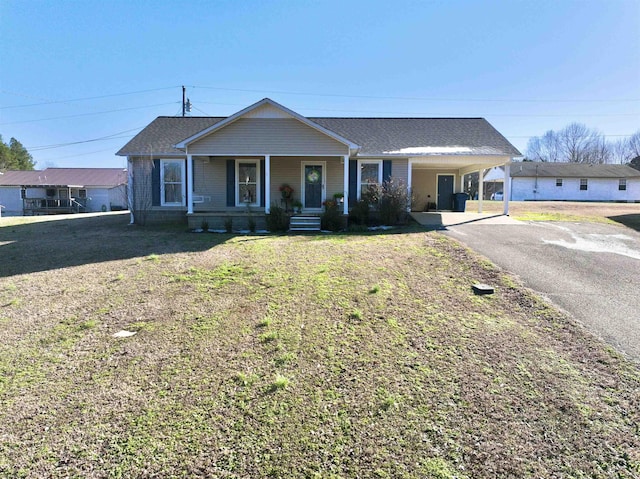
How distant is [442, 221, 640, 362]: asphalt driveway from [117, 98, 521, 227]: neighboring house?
14.2 ft

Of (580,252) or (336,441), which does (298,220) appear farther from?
(336,441)

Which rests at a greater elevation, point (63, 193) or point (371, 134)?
point (371, 134)

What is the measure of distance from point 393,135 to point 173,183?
9.71 meters

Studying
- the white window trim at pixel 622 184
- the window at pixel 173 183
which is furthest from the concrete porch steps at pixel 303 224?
the white window trim at pixel 622 184

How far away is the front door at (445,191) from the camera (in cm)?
1877

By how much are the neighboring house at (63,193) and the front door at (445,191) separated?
27087 millimetres

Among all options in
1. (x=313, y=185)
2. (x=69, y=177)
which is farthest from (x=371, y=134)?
(x=69, y=177)

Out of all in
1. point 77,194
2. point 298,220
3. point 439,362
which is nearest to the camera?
point 439,362

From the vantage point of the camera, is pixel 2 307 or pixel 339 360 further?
pixel 2 307

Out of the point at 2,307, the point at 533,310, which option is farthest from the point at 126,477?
the point at 533,310

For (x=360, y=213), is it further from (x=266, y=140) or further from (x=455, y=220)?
(x=266, y=140)

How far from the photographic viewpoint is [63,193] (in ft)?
114

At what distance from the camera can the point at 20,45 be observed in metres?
23.5

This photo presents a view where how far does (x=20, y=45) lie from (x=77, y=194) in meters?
14.5
